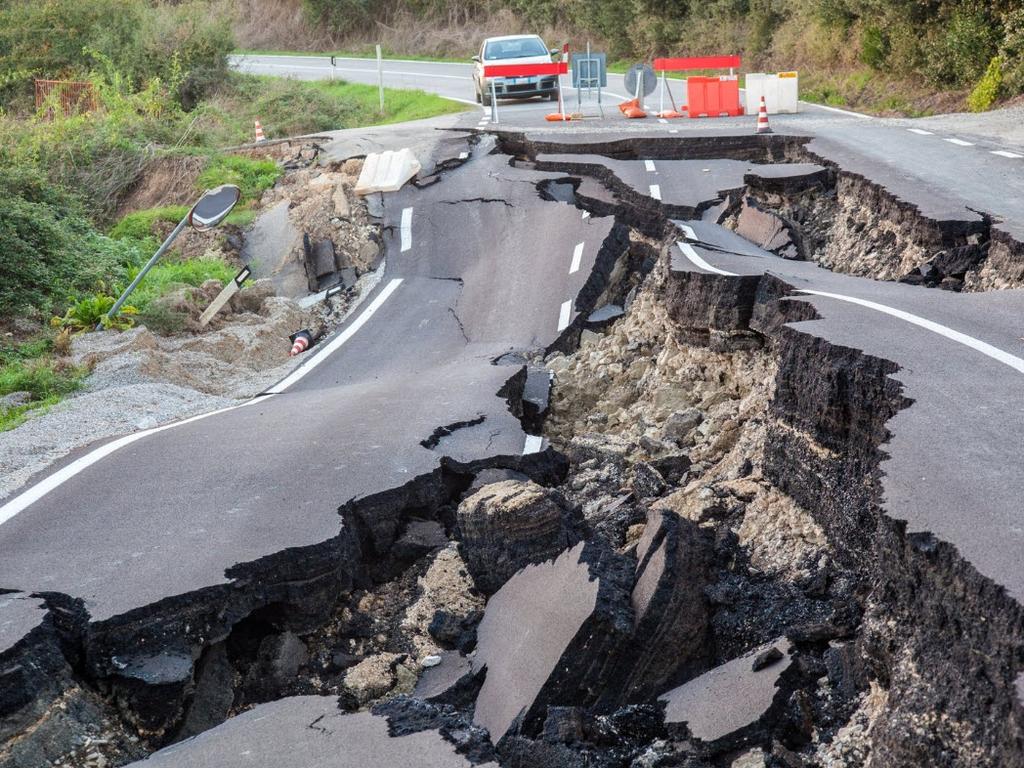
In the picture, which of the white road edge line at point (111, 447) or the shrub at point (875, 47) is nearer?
the white road edge line at point (111, 447)

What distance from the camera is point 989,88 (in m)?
21.7

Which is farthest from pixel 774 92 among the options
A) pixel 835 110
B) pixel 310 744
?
pixel 310 744

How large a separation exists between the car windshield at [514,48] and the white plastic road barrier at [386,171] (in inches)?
371

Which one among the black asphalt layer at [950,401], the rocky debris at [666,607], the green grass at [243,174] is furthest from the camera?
the green grass at [243,174]

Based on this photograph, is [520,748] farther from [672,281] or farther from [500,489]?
[672,281]

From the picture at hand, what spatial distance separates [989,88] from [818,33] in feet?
26.9

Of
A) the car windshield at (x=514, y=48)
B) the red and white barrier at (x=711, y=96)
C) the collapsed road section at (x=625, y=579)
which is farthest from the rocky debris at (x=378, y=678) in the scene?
the car windshield at (x=514, y=48)

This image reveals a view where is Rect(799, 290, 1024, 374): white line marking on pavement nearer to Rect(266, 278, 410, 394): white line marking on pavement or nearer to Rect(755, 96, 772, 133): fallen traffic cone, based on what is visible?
Rect(266, 278, 410, 394): white line marking on pavement

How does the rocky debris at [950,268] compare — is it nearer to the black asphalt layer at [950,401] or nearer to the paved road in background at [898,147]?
the paved road in background at [898,147]

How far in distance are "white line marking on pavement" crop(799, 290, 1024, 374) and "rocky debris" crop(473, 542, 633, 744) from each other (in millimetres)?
2986

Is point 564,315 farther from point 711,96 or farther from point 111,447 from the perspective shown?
point 711,96

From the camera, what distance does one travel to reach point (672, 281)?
32.9 feet

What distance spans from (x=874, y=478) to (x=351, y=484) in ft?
12.1

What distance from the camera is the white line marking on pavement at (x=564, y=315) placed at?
1244 cm
